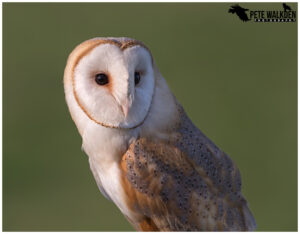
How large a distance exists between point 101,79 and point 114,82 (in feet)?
0.17

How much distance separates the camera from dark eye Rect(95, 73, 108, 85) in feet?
5.34

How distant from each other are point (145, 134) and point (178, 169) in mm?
194

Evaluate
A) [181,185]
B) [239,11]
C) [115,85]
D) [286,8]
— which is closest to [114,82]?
[115,85]

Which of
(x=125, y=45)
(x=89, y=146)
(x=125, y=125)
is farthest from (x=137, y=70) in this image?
(x=89, y=146)

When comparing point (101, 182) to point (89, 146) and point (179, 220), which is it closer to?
point (89, 146)

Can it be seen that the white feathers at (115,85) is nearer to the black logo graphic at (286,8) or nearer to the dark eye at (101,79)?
the dark eye at (101,79)

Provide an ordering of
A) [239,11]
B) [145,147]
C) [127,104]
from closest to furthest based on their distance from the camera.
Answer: [127,104], [145,147], [239,11]

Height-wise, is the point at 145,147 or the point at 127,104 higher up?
the point at 127,104

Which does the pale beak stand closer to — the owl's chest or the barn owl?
the barn owl

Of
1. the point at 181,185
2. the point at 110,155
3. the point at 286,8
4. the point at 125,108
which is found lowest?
the point at 181,185

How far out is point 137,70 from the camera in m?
1.66

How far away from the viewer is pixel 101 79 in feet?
5.34

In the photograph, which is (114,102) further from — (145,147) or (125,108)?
(145,147)

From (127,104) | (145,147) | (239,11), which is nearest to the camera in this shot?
(127,104)
